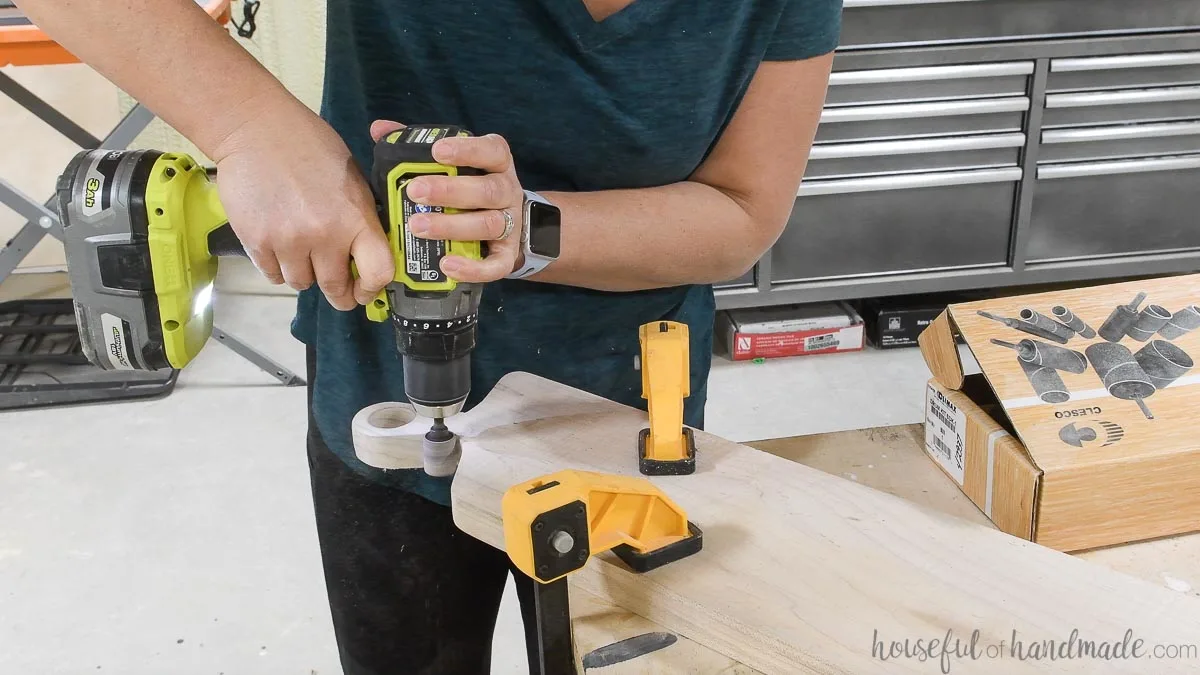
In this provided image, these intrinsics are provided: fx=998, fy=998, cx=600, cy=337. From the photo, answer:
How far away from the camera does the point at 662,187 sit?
2.91 feet

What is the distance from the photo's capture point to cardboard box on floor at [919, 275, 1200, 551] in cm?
94

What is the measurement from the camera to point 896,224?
2525 mm

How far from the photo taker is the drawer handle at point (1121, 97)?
95.4 inches

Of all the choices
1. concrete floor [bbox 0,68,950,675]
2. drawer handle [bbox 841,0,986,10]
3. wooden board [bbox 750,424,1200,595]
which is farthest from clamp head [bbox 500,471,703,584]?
drawer handle [bbox 841,0,986,10]

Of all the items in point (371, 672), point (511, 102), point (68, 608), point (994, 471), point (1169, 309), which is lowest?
point (68, 608)

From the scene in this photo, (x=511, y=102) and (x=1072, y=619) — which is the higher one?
(x=511, y=102)

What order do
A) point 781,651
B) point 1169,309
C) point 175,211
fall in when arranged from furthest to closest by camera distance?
1. point 1169,309
2. point 175,211
3. point 781,651

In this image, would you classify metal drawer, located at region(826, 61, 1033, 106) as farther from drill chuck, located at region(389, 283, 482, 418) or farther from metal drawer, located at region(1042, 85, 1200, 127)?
drill chuck, located at region(389, 283, 482, 418)

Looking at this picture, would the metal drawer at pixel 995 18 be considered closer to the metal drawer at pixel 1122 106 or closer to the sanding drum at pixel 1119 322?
the metal drawer at pixel 1122 106

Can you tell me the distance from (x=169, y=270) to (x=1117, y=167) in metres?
2.42

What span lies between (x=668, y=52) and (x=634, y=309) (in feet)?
0.78

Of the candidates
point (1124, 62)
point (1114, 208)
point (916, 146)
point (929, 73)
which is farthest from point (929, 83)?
point (1114, 208)

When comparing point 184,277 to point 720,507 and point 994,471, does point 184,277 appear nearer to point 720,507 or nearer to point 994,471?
point 720,507

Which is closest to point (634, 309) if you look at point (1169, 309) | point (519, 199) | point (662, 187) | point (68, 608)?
point (662, 187)
